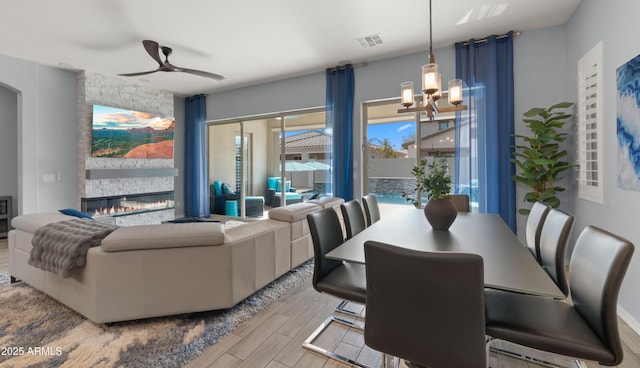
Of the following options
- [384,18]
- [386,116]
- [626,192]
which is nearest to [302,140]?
[386,116]

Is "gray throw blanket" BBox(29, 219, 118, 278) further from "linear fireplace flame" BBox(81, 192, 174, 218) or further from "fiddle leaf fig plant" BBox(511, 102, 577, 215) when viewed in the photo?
"fiddle leaf fig plant" BBox(511, 102, 577, 215)

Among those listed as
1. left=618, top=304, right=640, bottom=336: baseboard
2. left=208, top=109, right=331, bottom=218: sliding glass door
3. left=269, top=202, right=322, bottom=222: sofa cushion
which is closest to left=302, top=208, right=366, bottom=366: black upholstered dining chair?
left=269, top=202, right=322, bottom=222: sofa cushion

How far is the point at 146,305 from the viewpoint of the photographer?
6.68 ft

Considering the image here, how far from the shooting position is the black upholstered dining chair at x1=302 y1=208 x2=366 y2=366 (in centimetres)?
167

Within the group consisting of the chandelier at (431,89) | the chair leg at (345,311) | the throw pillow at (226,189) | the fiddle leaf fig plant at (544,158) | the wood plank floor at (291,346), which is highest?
the chandelier at (431,89)

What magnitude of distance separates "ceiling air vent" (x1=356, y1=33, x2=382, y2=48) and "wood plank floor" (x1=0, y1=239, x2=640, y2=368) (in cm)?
331

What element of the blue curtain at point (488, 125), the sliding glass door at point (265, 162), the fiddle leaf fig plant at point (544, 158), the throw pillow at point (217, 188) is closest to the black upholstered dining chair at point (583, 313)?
the fiddle leaf fig plant at point (544, 158)

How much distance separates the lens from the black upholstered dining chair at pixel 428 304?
97 centimetres

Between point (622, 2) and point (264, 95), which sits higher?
point (264, 95)

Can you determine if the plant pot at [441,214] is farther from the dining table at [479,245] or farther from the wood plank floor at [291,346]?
the wood plank floor at [291,346]

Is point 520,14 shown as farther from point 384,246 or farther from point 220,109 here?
point 220,109

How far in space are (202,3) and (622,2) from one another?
3.70 meters

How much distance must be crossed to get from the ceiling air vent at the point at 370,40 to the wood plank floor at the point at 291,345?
10.8 ft

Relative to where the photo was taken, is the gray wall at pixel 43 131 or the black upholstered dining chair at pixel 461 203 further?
the gray wall at pixel 43 131
